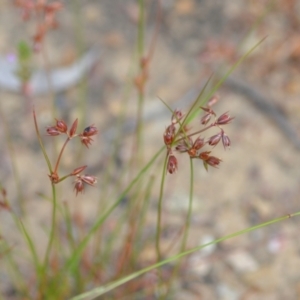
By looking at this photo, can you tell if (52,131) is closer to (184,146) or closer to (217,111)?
(184,146)

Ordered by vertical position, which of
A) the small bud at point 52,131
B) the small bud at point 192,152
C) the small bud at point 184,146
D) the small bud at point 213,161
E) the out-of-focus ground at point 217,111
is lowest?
the small bud at point 213,161

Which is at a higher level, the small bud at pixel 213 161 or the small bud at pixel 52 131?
the small bud at pixel 52 131

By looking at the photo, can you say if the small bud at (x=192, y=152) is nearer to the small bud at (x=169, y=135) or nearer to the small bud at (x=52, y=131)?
the small bud at (x=169, y=135)

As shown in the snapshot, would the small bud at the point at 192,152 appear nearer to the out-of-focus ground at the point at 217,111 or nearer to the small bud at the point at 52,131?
the small bud at the point at 52,131

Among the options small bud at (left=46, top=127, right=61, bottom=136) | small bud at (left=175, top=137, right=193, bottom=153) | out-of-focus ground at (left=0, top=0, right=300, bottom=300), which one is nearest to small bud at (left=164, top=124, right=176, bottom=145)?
small bud at (left=175, top=137, right=193, bottom=153)

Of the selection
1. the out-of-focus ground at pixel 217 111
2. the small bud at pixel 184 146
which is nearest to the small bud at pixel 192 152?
the small bud at pixel 184 146

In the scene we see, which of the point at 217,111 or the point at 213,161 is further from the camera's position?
the point at 217,111

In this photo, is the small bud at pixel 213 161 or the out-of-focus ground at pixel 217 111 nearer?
the small bud at pixel 213 161

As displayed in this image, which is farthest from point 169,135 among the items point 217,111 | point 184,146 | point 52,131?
point 217,111

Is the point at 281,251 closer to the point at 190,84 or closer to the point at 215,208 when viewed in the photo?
the point at 215,208
